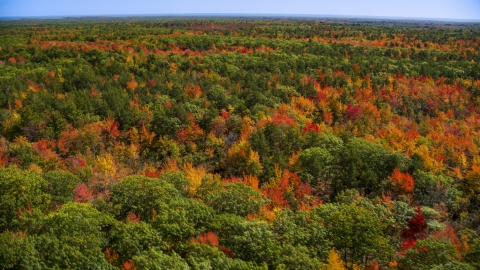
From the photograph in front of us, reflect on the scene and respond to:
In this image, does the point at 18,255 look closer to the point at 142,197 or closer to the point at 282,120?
the point at 142,197

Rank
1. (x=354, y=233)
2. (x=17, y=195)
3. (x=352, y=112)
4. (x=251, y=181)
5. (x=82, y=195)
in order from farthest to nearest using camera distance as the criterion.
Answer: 1. (x=352, y=112)
2. (x=251, y=181)
3. (x=82, y=195)
4. (x=17, y=195)
5. (x=354, y=233)

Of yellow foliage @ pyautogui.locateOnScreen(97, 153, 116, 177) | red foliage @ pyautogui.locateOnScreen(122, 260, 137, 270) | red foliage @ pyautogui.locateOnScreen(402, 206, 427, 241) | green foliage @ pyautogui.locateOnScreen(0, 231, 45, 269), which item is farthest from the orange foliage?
green foliage @ pyautogui.locateOnScreen(0, 231, 45, 269)

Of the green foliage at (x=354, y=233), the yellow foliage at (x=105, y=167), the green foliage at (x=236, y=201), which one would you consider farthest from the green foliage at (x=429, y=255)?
the yellow foliage at (x=105, y=167)

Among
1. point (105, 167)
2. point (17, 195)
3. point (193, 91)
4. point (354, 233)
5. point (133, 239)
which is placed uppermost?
point (193, 91)

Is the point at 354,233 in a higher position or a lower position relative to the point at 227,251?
higher

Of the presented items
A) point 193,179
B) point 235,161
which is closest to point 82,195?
point 193,179

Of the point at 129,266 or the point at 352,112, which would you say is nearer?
the point at 129,266

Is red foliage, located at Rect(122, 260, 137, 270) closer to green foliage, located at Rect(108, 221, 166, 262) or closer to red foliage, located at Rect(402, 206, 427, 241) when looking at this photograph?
green foliage, located at Rect(108, 221, 166, 262)

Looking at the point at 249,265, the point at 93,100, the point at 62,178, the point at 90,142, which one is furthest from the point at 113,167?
the point at 249,265
